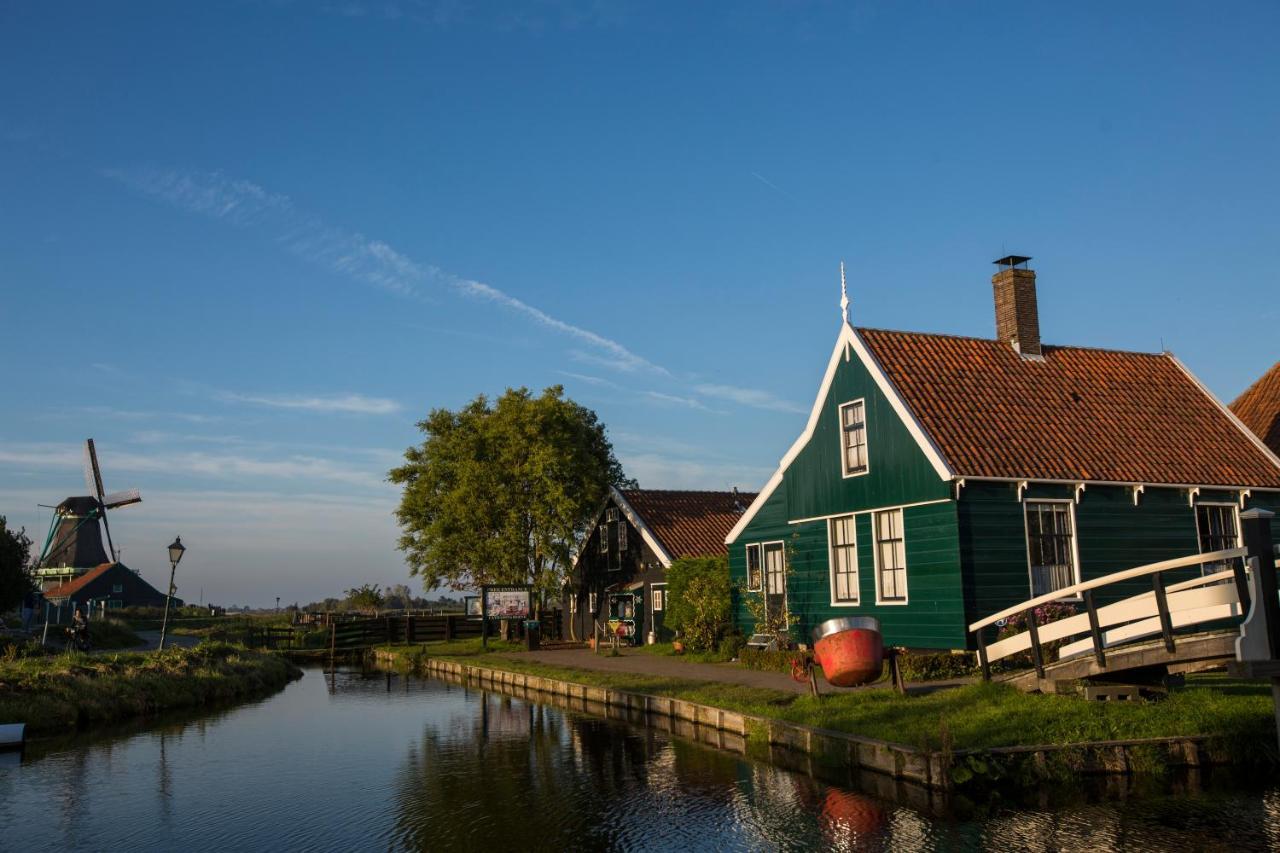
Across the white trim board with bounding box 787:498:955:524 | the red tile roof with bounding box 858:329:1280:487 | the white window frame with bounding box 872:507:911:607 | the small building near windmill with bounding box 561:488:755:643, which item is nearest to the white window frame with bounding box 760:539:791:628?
the white trim board with bounding box 787:498:955:524

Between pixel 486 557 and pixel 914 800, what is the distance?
31.1m

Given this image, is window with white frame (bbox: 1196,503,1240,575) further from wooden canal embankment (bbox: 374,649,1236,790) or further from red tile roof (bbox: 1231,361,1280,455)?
wooden canal embankment (bbox: 374,649,1236,790)

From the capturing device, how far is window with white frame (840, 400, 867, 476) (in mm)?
22547

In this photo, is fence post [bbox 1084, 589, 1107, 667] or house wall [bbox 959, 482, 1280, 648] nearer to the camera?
fence post [bbox 1084, 589, 1107, 667]

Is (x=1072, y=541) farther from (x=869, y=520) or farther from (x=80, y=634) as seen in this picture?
(x=80, y=634)

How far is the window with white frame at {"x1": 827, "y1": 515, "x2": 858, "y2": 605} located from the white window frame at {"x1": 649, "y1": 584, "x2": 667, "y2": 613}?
1331cm

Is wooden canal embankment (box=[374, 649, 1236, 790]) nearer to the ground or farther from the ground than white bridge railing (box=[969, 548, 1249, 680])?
nearer to the ground

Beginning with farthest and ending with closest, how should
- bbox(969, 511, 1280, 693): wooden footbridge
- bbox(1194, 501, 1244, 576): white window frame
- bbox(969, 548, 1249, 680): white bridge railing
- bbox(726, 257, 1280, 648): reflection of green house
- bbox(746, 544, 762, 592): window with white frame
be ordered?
bbox(746, 544, 762, 592): window with white frame
bbox(1194, 501, 1244, 576): white window frame
bbox(726, 257, 1280, 648): reflection of green house
bbox(969, 548, 1249, 680): white bridge railing
bbox(969, 511, 1280, 693): wooden footbridge

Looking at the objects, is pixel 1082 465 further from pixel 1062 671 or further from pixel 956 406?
pixel 1062 671

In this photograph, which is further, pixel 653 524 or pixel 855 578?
A: pixel 653 524

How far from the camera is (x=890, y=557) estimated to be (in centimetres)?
2169

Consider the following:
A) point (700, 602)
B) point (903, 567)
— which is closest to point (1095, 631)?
point (903, 567)

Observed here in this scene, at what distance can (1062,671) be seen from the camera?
14.6 metres

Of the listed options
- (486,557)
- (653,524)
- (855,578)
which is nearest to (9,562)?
(486,557)
